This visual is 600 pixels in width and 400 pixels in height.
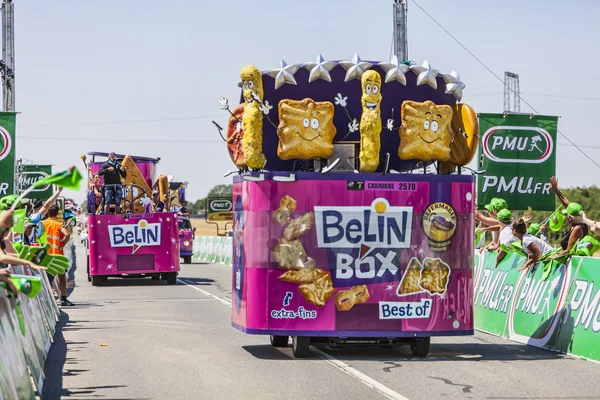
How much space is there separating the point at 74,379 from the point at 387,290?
3827mm

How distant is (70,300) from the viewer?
2273 cm

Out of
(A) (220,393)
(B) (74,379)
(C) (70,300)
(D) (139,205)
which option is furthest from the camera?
(D) (139,205)

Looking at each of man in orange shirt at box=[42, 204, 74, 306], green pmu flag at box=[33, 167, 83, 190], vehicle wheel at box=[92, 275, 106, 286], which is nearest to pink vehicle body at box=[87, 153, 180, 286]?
vehicle wheel at box=[92, 275, 106, 286]

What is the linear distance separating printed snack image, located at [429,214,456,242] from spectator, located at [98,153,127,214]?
50.0 feet

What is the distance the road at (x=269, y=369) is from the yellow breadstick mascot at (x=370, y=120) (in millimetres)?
2385

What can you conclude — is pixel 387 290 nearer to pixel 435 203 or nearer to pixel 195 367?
pixel 435 203

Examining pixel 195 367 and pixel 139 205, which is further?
pixel 139 205

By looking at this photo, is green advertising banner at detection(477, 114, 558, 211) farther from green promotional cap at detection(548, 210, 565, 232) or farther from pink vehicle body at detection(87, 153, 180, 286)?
pink vehicle body at detection(87, 153, 180, 286)

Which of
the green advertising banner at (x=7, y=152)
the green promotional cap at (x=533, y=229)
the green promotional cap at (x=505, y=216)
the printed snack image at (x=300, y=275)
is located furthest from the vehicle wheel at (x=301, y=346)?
the green advertising banner at (x=7, y=152)

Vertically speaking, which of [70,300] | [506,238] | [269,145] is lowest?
[70,300]

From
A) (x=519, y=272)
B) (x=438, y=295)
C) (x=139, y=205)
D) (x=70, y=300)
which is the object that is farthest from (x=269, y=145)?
(x=139, y=205)

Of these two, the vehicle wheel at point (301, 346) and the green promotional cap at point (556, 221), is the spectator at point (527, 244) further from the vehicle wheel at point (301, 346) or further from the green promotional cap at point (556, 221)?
the vehicle wheel at point (301, 346)

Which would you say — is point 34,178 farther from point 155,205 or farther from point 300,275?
point 300,275

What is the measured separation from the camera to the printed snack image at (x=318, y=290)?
12.5 m
